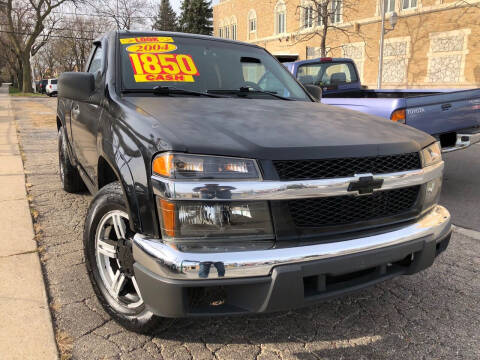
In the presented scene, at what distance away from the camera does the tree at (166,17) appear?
182 ft

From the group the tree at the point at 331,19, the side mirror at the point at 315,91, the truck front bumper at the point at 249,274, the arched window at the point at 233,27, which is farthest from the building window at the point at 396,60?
the truck front bumper at the point at 249,274

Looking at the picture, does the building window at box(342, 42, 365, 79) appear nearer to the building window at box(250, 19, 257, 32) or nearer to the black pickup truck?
the building window at box(250, 19, 257, 32)

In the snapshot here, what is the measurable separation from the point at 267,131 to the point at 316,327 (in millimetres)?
1210

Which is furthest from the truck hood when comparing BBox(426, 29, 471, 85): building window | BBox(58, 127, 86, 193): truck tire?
BBox(426, 29, 471, 85): building window

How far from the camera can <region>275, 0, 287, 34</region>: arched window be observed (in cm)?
3478

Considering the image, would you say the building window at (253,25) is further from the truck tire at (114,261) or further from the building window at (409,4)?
the truck tire at (114,261)

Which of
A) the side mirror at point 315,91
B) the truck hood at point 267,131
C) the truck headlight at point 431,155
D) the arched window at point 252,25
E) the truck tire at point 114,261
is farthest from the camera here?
the arched window at point 252,25

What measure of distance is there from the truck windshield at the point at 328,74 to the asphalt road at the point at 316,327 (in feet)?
15.0

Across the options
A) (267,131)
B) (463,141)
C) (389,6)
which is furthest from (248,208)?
(389,6)

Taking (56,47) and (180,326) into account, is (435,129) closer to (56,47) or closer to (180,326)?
(180,326)

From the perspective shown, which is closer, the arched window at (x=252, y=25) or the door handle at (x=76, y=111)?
the door handle at (x=76, y=111)

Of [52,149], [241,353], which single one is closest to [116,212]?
[241,353]

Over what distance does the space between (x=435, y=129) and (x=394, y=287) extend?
260 cm

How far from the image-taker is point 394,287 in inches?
114
